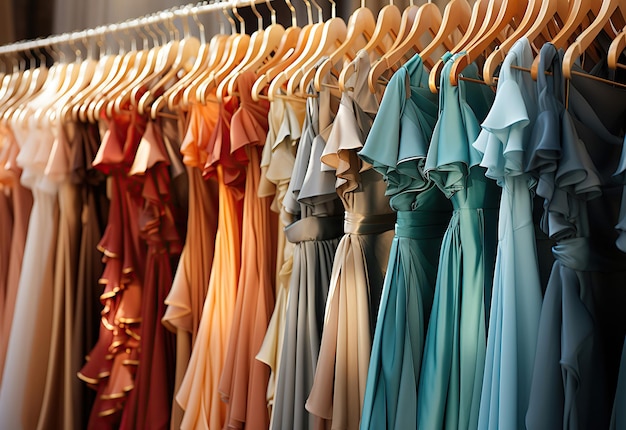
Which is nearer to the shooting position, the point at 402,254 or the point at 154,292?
the point at 402,254

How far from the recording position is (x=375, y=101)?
143 cm

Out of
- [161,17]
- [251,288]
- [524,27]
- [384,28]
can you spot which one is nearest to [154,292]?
[251,288]

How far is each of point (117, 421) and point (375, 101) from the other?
1.17 m

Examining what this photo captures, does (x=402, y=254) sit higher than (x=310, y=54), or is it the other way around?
(x=310, y=54)

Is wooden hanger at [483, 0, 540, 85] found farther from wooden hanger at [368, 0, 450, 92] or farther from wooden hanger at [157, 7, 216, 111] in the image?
wooden hanger at [157, 7, 216, 111]

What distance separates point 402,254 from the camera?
1359 mm

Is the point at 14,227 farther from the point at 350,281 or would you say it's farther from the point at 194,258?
the point at 350,281

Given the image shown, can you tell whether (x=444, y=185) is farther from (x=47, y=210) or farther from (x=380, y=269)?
(x=47, y=210)

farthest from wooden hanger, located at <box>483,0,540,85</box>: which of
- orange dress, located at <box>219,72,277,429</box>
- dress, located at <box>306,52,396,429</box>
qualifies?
orange dress, located at <box>219,72,277,429</box>

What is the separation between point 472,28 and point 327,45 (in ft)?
1.21

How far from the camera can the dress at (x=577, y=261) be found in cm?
108

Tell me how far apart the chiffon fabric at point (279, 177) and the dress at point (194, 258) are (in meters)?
0.20

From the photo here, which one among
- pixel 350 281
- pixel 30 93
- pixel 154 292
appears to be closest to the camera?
pixel 350 281

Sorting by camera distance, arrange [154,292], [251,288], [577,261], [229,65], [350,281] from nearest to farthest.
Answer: [577,261] → [350,281] → [251,288] → [229,65] → [154,292]
